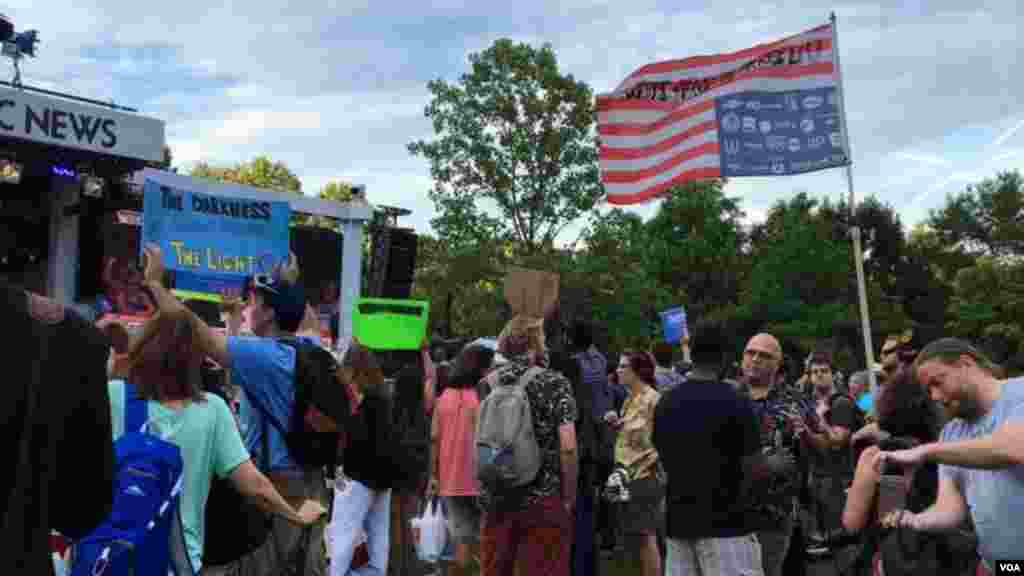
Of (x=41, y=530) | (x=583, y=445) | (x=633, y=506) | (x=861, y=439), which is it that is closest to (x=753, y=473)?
(x=861, y=439)

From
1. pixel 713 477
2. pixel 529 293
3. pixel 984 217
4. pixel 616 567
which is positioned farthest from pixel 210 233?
pixel 984 217

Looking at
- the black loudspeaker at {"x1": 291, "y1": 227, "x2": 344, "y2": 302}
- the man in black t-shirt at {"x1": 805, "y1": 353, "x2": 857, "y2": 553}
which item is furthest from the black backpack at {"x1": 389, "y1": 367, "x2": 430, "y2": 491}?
the black loudspeaker at {"x1": 291, "y1": 227, "x2": 344, "y2": 302}

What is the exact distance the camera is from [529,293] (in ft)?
22.6

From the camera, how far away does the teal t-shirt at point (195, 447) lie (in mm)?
3967

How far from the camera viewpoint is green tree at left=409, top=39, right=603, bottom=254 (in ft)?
157

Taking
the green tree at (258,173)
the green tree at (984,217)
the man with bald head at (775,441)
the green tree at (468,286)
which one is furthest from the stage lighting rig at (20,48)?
the green tree at (984,217)

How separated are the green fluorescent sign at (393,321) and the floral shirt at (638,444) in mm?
1972

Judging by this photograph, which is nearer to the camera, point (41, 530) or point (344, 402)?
point (41, 530)

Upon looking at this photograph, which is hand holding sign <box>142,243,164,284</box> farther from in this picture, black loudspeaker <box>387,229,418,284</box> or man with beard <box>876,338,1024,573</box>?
black loudspeaker <box>387,229,418,284</box>

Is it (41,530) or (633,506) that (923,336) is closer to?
(633,506)

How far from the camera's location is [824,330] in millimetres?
63906

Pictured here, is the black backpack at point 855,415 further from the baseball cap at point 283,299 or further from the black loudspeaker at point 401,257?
the black loudspeaker at point 401,257

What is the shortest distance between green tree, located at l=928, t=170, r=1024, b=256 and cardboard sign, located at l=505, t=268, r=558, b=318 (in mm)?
76962

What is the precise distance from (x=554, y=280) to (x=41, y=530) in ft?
17.0
